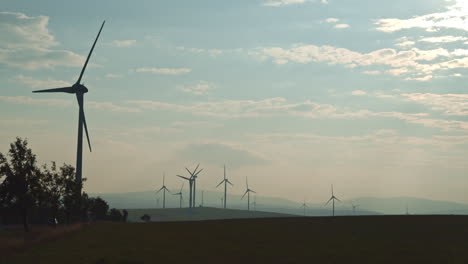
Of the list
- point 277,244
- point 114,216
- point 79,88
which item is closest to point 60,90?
point 79,88

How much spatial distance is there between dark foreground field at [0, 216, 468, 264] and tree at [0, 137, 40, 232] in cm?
1954

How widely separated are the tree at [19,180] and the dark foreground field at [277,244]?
19.5 meters

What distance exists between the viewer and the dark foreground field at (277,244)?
43562 millimetres

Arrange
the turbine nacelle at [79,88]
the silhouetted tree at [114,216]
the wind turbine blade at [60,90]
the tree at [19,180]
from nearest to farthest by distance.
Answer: the tree at [19,180], the turbine nacelle at [79,88], the wind turbine blade at [60,90], the silhouetted tree at [114,216]

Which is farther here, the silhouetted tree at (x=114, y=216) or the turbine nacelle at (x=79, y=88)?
A: the silhouetted tree at (x=114, y=216)

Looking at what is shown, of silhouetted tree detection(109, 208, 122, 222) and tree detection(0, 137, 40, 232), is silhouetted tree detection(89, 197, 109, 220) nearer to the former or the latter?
silhouetted tree detection(109, 208, 122, 222)

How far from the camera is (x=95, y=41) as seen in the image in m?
117

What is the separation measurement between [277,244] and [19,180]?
154ft

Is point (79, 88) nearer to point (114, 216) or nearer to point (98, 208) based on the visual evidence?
point (98, 208)

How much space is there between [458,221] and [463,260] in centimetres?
3410

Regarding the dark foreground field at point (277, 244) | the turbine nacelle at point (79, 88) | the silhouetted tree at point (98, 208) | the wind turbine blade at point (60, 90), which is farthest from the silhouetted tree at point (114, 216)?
the dark foreground field at point (277, 244)

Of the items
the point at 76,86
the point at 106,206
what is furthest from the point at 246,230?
the point at 106,206

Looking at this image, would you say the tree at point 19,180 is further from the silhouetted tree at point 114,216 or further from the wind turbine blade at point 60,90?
the silhouetted tree at point 114,216

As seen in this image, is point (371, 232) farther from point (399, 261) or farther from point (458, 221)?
point (399, 261)
